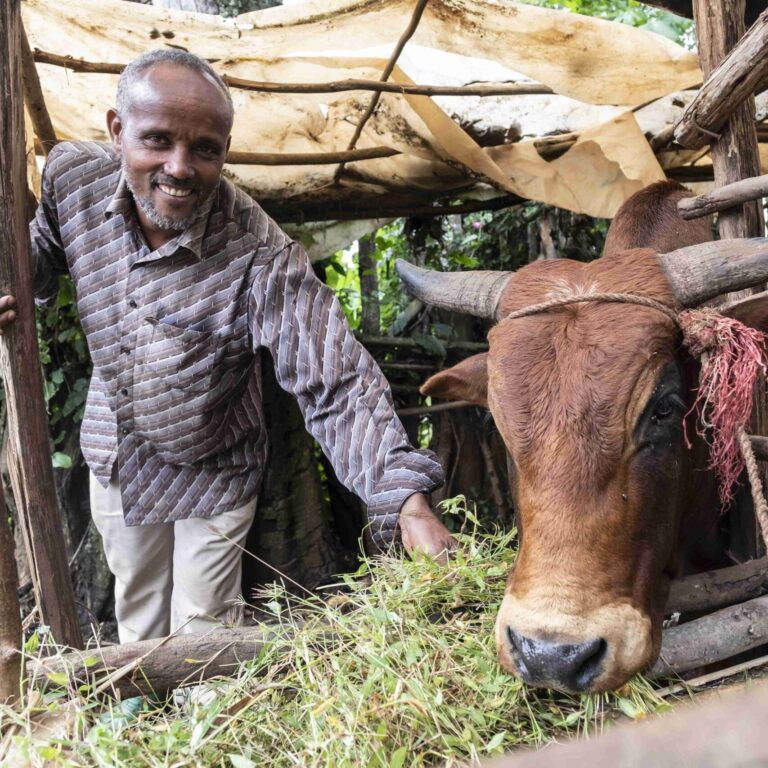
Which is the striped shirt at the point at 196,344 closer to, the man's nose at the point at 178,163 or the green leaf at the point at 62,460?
the man's nose at the point at 178,163

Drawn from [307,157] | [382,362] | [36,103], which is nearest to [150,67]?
[36,103]

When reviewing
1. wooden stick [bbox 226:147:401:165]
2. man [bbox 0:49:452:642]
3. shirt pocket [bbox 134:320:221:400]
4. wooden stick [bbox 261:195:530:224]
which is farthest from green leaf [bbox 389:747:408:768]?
wooden stick [bbox 261:195:530:224]

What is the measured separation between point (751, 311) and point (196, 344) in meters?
2.04

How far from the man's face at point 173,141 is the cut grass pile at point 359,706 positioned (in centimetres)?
170

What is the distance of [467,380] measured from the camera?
301 cm

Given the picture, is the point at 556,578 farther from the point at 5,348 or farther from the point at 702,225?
the point at 702,225

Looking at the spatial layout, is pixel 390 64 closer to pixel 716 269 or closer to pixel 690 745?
pixel 716 269

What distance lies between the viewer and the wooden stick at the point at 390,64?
12.1ft

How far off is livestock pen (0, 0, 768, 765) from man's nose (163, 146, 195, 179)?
58 cm

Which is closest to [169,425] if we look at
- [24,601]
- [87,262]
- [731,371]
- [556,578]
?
[87,262]

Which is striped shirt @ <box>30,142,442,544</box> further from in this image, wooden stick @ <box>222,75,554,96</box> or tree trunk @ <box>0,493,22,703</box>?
tree trunk @ <box>0,493,22,703</box>

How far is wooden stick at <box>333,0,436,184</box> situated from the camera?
3.68 m

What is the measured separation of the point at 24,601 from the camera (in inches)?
216

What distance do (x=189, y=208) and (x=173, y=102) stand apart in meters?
0.39
